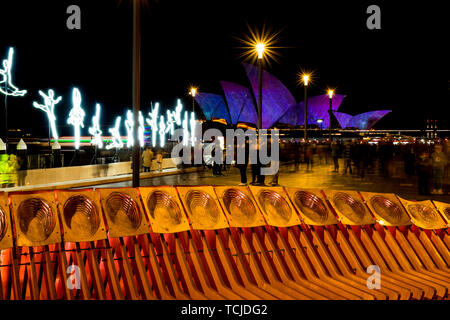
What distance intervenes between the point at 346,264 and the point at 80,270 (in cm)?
266

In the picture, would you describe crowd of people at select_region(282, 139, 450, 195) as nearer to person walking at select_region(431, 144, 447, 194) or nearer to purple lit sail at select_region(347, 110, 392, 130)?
person walking at select_region(431, 144, 447, 194)

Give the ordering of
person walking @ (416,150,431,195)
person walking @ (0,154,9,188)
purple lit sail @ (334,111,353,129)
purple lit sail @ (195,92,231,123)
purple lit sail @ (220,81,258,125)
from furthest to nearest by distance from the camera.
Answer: purple lit sail @ (334,111,353,129) → purple lit sail @ (195,92,231,123) → purple lit sail @ (220,81,258,125) → person walking @ (0,154,9,188) → person walking @ (416,150,431,195)

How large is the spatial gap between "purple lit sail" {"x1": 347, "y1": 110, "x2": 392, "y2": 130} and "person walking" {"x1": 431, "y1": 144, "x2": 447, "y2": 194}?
80.9 meters

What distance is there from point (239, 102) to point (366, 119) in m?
37.2

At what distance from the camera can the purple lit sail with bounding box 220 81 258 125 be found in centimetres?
6469

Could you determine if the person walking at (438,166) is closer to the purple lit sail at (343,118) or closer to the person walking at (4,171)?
the person walking at (4,171)

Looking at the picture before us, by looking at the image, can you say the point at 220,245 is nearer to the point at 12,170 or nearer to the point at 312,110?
the point at 12,170

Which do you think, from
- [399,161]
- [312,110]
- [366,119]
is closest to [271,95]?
[312,110]

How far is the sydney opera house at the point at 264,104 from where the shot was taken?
6419 cm

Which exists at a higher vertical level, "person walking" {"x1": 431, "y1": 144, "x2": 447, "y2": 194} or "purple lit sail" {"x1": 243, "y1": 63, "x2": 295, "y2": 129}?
"purple lit sail" {"x1": 243, "y1": 63, "x2": 295, "y2": 129}

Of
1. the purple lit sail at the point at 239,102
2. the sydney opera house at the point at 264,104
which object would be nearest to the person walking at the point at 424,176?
the sydney opera house at the point at 264,104

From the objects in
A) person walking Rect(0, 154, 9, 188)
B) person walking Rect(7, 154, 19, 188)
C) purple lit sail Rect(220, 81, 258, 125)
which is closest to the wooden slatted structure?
person walking Rect(0, 154, 9, 188)
